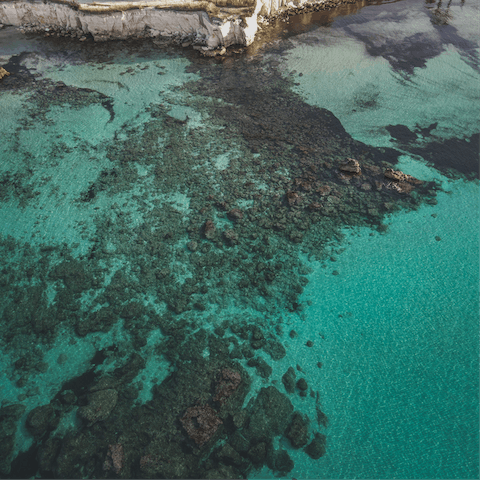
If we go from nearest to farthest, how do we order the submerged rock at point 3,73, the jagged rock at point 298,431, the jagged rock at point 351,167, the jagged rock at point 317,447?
the jagged rock at point 317,447 → the jagged rock at point 298,431 → the jagged rock at point 351,167 → the submerged rock at point 3,73

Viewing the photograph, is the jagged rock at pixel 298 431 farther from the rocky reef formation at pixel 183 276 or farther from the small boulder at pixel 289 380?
the small boulder at pixel 289 380

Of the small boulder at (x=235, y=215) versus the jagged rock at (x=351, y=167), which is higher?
the jagged rock at (x=351, y=167)

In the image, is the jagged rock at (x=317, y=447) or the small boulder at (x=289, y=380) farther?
the small boulder at (x=289, y=380)

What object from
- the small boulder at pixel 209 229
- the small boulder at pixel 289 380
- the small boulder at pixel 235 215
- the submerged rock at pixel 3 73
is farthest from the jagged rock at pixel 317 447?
the submerged rock at pixel 3 73

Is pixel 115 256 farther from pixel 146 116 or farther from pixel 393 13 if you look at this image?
pixel 393 13

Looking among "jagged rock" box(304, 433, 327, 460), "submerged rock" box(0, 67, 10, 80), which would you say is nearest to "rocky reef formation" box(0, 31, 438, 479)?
"jagged rock" box(304, 433, 327, 460)

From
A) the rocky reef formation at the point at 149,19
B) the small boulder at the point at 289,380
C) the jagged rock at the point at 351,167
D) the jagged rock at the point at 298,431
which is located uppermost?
the rocky reef formation at the point at 149,19
